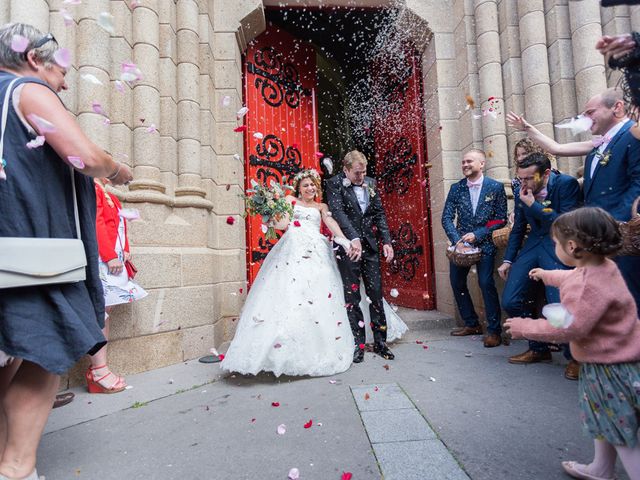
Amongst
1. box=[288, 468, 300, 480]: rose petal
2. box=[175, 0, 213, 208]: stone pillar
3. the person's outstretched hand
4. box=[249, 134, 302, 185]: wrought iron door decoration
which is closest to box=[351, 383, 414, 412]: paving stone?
box=[288, 468, 300, 480]: rose petal

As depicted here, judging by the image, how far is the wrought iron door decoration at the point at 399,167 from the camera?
5510 millimetres

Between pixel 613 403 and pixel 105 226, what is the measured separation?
306 centimetres

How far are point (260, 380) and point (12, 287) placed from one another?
77.1 inches

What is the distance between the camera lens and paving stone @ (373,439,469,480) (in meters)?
1.60

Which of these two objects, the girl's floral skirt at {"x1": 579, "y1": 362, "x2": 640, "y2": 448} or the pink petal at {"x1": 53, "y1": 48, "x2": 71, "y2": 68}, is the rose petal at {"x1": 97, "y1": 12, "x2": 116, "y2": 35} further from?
the girl's floral skirt at {"x1": 579, "y1": 362, "x2": 640, "y2": 448}

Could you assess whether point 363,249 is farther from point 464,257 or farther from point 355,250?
point 464,257

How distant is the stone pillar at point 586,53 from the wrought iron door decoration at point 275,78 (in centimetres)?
331

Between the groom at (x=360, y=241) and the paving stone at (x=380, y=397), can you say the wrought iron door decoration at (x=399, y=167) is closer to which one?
the groom at (x=360, y=241)

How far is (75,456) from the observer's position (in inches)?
75.8

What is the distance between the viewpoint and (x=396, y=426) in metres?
2.05

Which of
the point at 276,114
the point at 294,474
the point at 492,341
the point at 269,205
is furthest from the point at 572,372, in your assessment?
the point at 276,114

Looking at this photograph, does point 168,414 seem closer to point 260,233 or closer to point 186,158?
point 186,158

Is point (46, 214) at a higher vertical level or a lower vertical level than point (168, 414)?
higher

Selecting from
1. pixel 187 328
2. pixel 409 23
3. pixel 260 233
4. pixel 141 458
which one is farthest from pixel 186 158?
pixel 409 23
